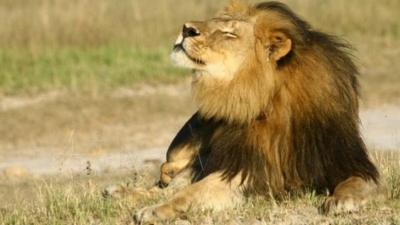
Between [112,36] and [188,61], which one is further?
[112,36]

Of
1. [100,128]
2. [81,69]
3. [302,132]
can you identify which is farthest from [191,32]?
[81,69]

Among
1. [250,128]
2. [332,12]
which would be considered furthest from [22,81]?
[250,128]

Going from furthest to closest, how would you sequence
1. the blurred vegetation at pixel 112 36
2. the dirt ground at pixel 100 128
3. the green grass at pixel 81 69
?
the blurred vegetation at pixel 112 36
the green grass at pixel 81 69
the dirt ground at pixel 100 128

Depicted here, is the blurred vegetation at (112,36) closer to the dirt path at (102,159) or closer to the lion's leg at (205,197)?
the dirt path at (102,159)

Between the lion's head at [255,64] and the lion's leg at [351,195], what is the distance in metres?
0.41

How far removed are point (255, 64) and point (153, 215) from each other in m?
0.91

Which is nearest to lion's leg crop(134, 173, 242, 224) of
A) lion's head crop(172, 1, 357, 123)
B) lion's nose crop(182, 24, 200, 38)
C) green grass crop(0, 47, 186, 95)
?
lion's head crop(172, 1, 357, 123)

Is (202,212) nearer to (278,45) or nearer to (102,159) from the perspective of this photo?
(278,45)

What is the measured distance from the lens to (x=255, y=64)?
227 inches

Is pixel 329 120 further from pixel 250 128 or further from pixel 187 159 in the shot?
pixel 187 159

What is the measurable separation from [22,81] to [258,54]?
741 centimetres

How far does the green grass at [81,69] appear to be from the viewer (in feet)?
41.9

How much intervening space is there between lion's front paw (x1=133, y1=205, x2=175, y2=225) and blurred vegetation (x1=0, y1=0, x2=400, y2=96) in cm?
697

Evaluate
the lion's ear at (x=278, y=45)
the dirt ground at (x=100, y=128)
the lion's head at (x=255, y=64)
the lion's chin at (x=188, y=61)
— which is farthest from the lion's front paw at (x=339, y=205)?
the dirt ground at (x=100, y=128)
